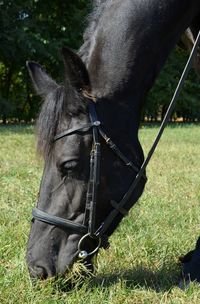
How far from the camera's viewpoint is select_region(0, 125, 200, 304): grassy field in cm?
248

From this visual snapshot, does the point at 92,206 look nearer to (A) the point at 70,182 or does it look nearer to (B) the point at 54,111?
(A) the point at 70,182

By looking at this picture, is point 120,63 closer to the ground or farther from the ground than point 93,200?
farther from the ground

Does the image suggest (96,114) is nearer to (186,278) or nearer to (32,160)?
(186,278)

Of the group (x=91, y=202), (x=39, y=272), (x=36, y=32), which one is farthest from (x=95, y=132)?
(x=36, y=32)

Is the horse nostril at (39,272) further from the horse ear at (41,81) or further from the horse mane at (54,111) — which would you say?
the horse ear at (41,81)

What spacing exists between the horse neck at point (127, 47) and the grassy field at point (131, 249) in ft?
1.79

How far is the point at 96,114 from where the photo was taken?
246cm

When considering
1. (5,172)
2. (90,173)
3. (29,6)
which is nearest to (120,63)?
(90,173)

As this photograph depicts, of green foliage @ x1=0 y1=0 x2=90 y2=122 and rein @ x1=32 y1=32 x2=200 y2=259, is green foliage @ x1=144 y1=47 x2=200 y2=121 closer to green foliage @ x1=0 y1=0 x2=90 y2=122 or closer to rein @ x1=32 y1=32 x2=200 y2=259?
green foliage @ x1=0 y1=0 x2=90 y2=122

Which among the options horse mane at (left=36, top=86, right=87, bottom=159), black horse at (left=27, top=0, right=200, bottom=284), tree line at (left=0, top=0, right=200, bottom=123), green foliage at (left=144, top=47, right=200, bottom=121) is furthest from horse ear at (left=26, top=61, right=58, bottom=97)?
green foliage at (left=144, top=47, right=200, bottom=121)

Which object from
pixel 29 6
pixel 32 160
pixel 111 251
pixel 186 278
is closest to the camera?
pixel 186 278

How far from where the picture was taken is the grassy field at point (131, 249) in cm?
248

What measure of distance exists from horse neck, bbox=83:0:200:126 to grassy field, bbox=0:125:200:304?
1.79 ft

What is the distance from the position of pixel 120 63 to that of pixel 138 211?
1.96 meters
